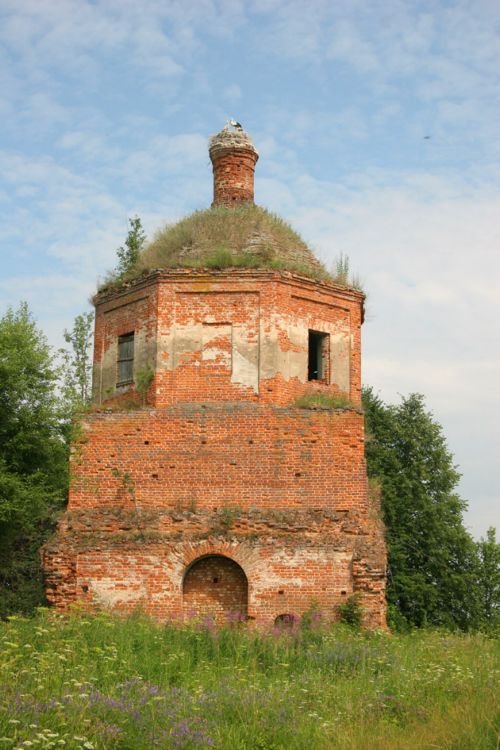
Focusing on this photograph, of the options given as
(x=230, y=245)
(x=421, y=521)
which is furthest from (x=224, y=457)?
(x=421, y=521)

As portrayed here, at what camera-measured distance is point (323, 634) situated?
1298 centimetres

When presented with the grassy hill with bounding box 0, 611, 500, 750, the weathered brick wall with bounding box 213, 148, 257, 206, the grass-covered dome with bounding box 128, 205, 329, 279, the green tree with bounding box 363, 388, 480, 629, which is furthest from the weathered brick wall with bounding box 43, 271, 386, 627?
the green tree with bounding box 363, 388, 480, 629

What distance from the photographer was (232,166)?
63.8 ft

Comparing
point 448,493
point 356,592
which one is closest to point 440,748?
point 356,592

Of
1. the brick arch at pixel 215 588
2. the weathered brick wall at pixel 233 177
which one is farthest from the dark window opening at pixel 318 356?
the weathered brick wall at pixel 233 177

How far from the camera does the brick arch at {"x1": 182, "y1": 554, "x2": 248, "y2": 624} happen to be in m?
14.5

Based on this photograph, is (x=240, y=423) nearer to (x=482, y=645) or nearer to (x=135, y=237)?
(x=482, y=645)

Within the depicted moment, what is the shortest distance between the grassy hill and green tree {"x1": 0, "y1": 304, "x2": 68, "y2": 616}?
2.61 metres

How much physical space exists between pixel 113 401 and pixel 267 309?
3.33m

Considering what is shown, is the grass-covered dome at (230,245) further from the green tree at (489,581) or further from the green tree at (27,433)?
the green tree at (489,581)

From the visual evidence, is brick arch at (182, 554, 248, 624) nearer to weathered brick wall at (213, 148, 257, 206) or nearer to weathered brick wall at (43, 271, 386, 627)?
weathered brick wall at (43, 271, 386, 627)

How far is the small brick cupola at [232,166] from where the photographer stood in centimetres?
1934

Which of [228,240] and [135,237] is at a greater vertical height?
[135,237]

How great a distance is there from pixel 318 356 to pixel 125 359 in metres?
3.58
